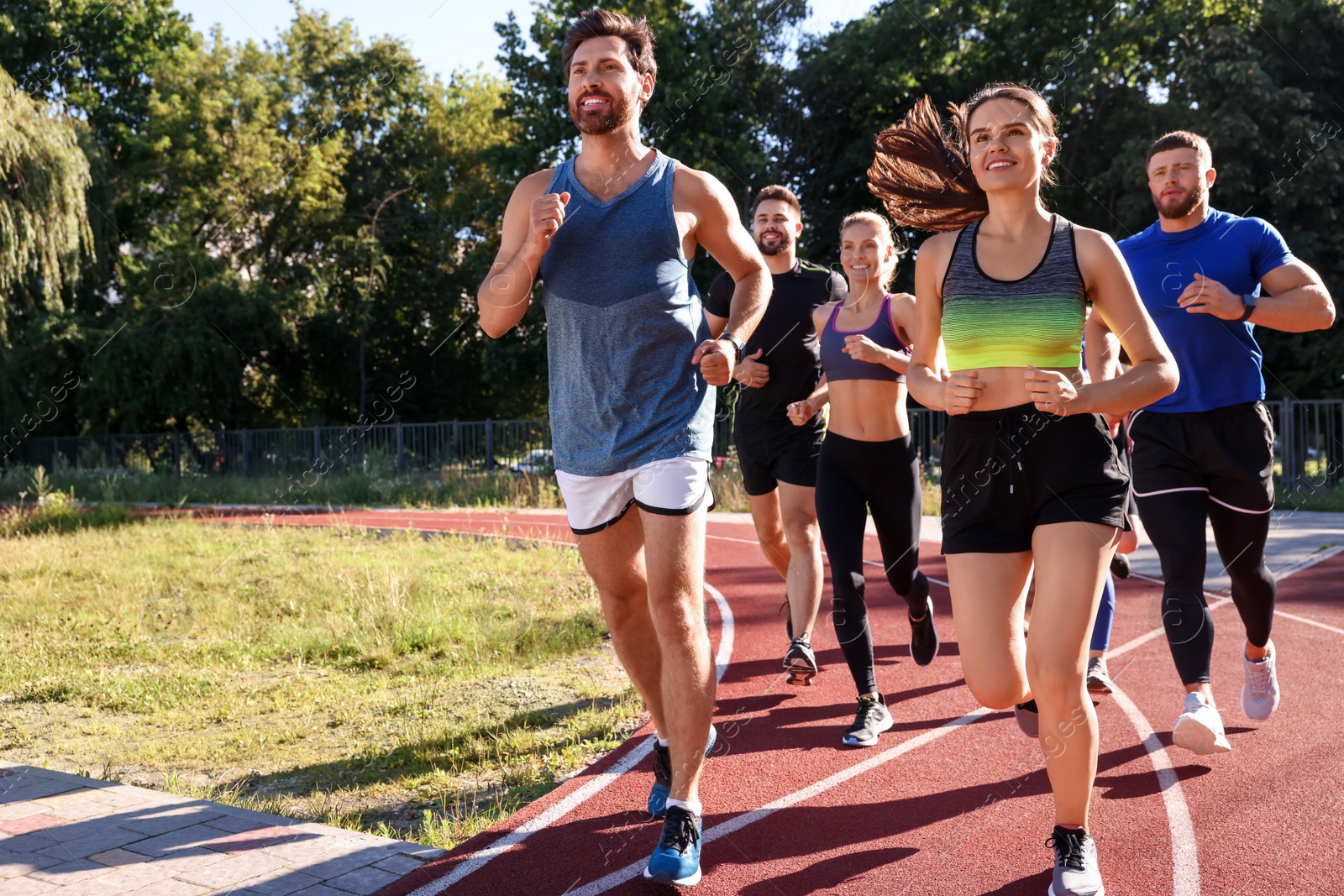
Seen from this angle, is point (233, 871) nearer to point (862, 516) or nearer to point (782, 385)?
point (862, 516)

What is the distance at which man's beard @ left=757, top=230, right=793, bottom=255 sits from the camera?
6105mm

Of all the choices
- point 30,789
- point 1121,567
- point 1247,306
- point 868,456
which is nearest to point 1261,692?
point 1121,567

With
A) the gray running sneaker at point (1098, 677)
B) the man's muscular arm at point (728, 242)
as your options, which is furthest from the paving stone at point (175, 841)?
the gray running sneaker at point (1098, 677)

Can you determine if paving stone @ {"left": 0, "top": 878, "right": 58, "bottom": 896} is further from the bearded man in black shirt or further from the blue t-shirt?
the blue t-shirt

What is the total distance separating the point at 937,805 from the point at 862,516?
158cm

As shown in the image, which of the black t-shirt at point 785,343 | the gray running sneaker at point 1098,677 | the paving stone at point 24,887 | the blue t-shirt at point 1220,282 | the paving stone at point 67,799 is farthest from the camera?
the black t-shirt at point 785,343

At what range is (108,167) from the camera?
27.2m

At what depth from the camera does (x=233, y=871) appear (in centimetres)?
354

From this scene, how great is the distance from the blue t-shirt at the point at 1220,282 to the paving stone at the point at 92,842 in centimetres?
425

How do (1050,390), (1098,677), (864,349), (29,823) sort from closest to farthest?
(1050,390)
(29,823)
(864,349)
(1098,677)

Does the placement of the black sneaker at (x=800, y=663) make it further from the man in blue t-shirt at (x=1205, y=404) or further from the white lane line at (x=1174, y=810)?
the man in blue t-shirt at (x=1205, y=404)

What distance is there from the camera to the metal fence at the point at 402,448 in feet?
62.7

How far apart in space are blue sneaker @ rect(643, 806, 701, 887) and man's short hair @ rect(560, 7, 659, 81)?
2.40 m

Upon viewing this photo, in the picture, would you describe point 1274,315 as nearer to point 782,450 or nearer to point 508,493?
point 782,450
